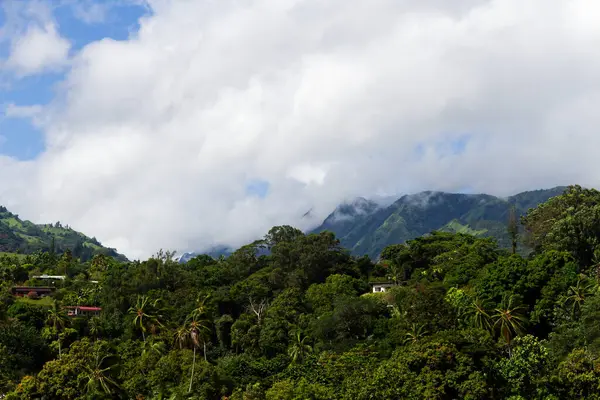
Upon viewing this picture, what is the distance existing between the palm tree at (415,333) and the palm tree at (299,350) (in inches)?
550

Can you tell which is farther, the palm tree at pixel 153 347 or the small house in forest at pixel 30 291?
the small house in forest at pixel 30 291

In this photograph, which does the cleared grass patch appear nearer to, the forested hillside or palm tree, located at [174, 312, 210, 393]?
the forested hillside

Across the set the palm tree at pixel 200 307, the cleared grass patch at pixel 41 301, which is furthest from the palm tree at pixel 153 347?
the cleared grass patch at pixel 41 301

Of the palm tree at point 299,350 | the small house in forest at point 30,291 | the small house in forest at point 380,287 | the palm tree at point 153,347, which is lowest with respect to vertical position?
the palm tree at point 299,350

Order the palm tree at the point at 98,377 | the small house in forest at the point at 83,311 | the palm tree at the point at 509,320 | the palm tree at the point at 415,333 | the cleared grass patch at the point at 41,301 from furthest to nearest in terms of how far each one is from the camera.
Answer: the cleared grass patch at the point at 41,301 → the small house in forest at the point at 83,311 → the palm tree at the point at 415,333 → the palm tree at the point at 509,320 → the palm tree at the point at 98,377

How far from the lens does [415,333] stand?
66.6 metres

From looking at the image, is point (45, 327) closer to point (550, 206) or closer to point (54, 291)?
point (54, 291)

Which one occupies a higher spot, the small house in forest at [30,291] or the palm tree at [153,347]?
the small house in forest at [30,291]

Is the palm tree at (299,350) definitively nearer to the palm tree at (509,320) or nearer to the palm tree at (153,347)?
the palm tree at (153,347)

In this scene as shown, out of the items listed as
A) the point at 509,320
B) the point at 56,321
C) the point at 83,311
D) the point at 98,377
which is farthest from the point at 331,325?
the point at 83,311

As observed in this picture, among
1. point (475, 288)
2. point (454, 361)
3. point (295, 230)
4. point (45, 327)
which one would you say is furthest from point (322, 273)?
point (454, 361)

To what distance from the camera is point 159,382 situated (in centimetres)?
6438

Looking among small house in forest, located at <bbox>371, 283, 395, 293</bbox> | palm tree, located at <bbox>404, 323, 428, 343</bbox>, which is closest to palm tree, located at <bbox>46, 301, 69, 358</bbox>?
small house in forest, located at <bbox>371, 283, 395, 293</bbox>

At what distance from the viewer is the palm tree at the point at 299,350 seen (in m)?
74.8
